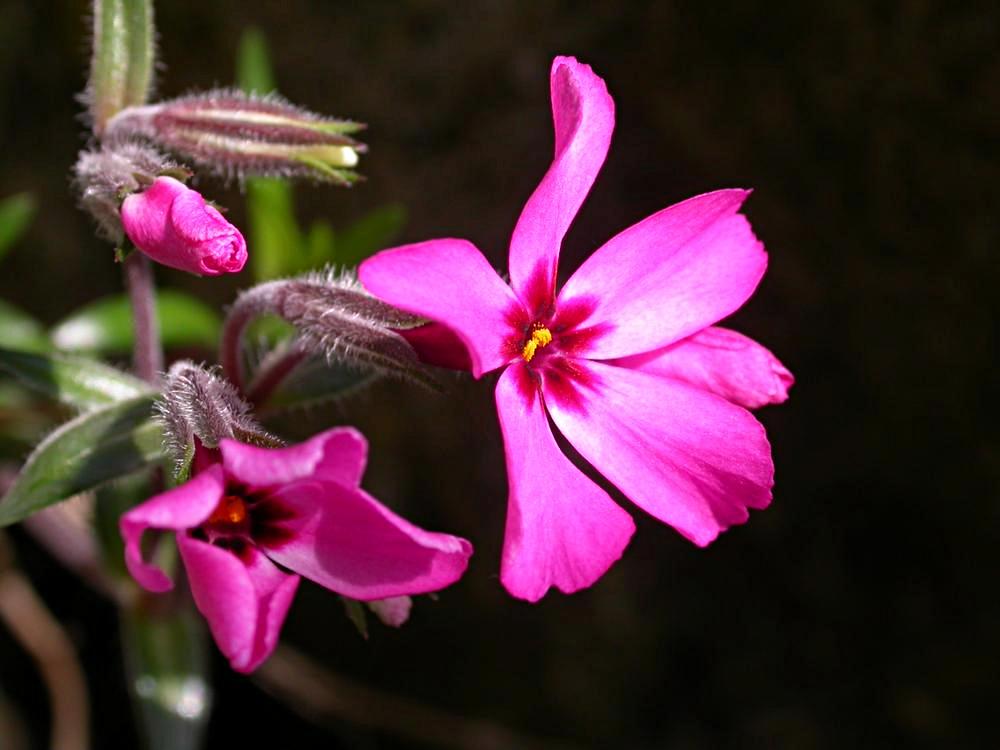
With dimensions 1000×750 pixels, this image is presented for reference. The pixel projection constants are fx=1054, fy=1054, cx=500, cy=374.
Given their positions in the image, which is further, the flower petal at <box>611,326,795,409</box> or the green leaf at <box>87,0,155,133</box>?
the green leaf at <box>87,0,155,133</box>

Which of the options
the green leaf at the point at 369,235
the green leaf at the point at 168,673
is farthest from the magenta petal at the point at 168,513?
the green leaf at the point at 369,235

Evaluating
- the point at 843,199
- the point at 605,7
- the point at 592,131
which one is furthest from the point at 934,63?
the point at 592,131

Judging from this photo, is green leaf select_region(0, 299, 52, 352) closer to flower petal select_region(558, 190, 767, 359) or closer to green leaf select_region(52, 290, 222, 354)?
green leaf select_region(52, 290, 222, 354)

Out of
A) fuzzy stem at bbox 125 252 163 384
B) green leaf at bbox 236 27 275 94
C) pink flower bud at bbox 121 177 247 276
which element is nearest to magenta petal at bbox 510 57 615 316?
pink flower bud at bbox 121 177 247 276

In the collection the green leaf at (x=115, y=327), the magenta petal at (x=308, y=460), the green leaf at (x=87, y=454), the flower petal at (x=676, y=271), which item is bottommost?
the green leaf at (x=115, y=327)

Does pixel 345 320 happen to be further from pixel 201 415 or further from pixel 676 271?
pixel 676 271

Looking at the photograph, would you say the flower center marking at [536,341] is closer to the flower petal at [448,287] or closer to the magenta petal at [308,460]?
the flower petal at [448,287]

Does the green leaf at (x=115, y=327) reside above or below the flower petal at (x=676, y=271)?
below

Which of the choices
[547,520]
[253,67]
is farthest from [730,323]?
[547,520]
